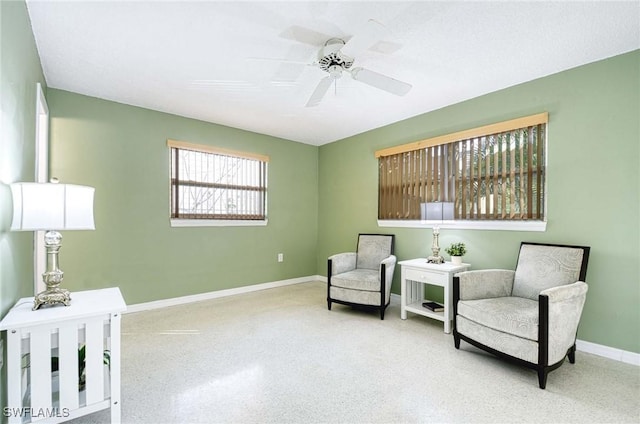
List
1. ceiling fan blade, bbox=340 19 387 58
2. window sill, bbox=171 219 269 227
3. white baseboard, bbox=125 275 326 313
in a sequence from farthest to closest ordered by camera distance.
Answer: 1. window sill, bbox=171 219 269 227
2. white baseboard, bbox=125 275 326 313
3. ceiling fan blade, bbox=340 19 387 58

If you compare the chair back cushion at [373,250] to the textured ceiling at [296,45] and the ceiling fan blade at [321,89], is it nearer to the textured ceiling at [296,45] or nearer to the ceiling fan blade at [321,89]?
the textured ceiling at [296,45]

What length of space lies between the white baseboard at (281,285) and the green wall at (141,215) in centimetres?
7

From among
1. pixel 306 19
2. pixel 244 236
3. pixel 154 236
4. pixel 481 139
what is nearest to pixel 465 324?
pixel 481 139

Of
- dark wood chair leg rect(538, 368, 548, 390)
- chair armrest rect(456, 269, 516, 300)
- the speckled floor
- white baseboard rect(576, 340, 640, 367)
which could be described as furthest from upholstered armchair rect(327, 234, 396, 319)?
white baseboard rect(576, 340, 640, 367)

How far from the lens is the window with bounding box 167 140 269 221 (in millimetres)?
3969

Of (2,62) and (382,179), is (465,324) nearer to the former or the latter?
(382,179)

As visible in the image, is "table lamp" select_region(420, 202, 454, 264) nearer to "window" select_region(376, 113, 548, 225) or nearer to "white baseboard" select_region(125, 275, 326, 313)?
"window" select_region(376, 113, 548, 225)

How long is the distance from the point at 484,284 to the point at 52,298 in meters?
3.02

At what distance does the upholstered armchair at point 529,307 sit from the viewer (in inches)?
79.7

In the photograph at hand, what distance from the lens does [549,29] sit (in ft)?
6.98

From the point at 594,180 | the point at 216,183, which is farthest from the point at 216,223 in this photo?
the point at 594,180

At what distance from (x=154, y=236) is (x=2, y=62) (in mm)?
2578

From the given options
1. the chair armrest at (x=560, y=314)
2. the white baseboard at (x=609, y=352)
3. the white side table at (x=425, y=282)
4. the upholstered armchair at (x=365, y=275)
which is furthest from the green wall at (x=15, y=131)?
the white baseboard at (x=609, y=352)

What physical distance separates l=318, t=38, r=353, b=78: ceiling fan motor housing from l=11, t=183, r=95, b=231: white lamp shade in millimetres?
1774
